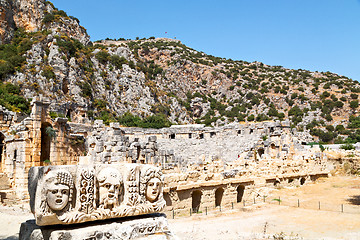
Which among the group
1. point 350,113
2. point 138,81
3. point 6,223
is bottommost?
point 6,223

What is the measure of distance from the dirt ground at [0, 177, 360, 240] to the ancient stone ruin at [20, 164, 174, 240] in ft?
11.5

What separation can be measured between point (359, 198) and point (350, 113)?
4883 centimetres

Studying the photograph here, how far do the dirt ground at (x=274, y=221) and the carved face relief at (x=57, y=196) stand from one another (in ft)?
14.8

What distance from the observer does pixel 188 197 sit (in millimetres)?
11203

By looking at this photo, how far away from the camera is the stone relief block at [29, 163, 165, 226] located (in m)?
3.76

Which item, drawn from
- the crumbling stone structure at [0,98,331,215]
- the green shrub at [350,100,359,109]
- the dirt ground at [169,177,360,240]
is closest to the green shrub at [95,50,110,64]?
A: the crumbling stone structure at [0,98,331,215]

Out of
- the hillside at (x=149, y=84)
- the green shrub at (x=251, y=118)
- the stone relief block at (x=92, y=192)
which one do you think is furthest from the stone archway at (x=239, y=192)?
the green shrub at (x=251, y=118)

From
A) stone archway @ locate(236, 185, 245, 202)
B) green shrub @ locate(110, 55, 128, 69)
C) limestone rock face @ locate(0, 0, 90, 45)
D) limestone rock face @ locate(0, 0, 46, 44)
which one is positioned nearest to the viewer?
stone archway @ locate(236, 185, 245, 202)

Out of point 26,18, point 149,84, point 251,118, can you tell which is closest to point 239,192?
point 251,118

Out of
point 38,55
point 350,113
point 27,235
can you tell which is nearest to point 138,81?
point 38,55

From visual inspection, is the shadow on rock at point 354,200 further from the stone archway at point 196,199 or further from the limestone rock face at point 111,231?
the limestone rock face at point 111,231

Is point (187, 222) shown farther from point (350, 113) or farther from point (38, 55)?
point (350, 113)

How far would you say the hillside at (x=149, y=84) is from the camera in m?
38.4

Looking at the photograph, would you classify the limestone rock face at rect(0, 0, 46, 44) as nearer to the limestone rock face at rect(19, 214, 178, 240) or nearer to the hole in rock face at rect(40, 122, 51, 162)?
the hole in rock face at rect(40, 122, 51, 162)
